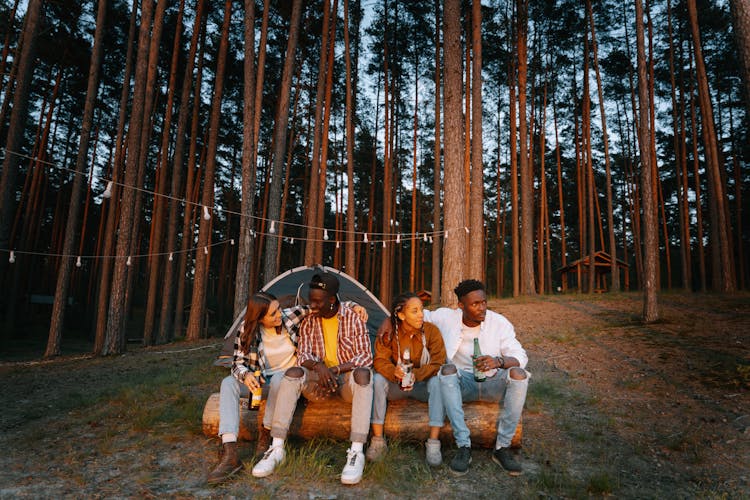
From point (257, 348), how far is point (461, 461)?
5.81 ft

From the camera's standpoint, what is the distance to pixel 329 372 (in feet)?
10.5

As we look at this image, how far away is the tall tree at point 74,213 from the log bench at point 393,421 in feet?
32.2

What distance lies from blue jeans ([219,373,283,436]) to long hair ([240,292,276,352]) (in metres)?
0.28

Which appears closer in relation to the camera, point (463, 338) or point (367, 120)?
point (463, 338)

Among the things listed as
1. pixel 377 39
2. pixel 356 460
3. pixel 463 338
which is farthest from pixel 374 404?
pixel 377 39

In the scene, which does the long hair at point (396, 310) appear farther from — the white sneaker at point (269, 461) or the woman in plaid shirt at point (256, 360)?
the white sneaker at point (269, 461)

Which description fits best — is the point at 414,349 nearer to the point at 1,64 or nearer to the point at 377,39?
the point at 1,64

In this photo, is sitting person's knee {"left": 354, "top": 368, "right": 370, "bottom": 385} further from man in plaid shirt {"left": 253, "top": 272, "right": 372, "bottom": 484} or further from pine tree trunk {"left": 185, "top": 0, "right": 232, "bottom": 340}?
pine tree trunk {"left": 185, "top": 0, "right": 232, "bottom": 340}

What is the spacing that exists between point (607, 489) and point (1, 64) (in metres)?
17.6

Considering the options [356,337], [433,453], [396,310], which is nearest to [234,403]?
[356,337]

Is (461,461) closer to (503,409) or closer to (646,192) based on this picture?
(503,409)

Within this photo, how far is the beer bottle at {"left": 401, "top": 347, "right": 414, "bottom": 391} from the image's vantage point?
317cm

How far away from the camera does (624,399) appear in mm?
4652

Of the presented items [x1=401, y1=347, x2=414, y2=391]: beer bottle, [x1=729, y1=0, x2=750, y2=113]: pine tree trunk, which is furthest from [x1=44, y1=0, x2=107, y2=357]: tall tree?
[x1=729, y1=0, x2=750, y2=113]: pine tree trunk
